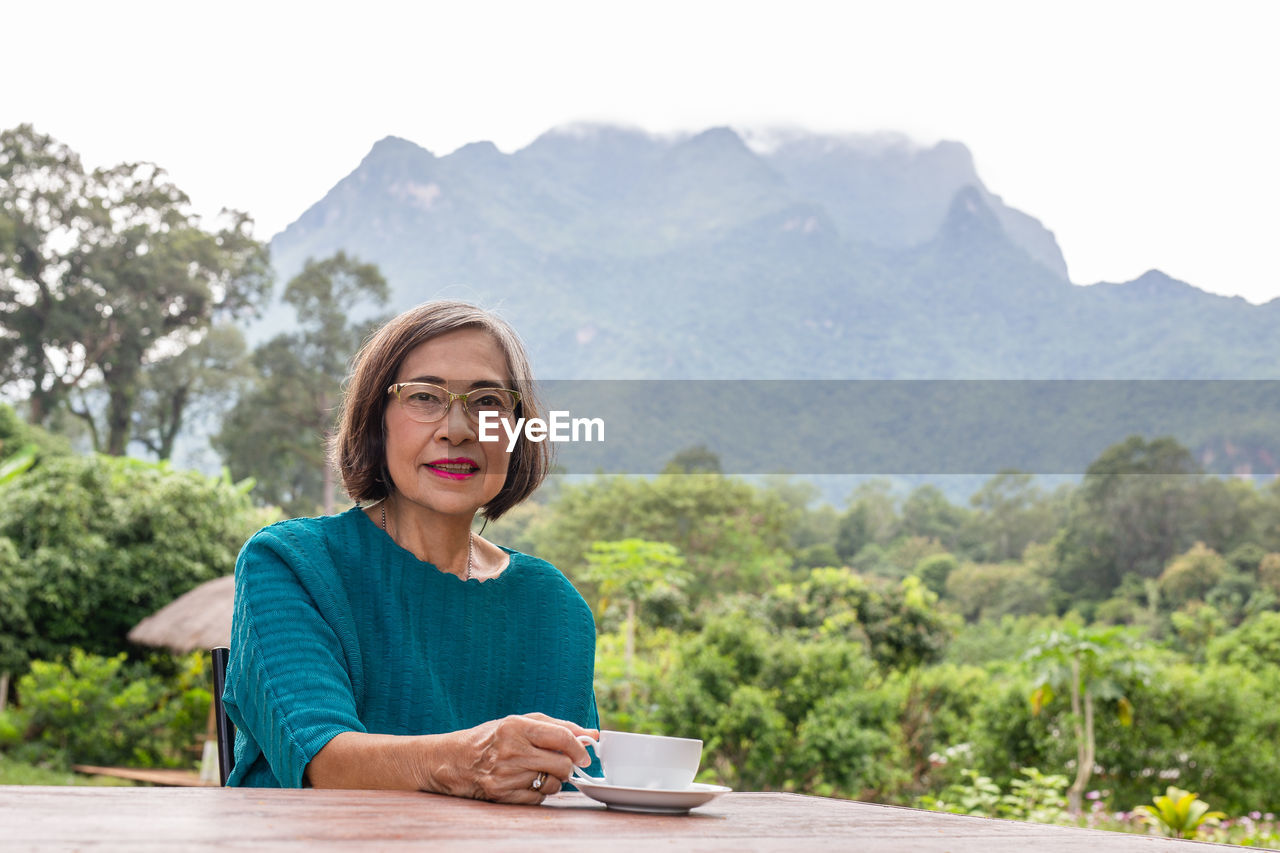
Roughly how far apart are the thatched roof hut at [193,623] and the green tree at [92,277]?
16483 millimetres

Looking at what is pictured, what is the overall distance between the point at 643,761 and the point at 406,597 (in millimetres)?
514

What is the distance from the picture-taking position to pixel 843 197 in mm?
63094

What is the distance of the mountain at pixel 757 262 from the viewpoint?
152 ft

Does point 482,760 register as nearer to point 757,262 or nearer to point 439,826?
point 439,826

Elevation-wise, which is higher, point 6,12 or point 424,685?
point 6,12

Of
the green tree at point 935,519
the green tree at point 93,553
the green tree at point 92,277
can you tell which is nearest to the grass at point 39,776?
the green tree at point 93,553

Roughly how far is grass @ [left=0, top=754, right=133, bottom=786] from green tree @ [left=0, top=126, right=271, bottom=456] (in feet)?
55.6

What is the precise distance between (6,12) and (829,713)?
3696cm

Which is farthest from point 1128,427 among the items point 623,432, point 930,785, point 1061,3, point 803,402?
point 930,785

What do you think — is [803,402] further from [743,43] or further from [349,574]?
[349,574]

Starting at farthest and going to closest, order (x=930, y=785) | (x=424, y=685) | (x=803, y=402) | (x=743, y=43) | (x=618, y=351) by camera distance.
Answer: (x=743, y=43) < (x=618, y=351) < (x=803, y=402) < (x=930, y=785) < (x=424, y=685)

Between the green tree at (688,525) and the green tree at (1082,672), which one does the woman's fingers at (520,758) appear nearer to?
the green tree at (1082,672)

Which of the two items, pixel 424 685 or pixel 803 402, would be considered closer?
pixel 424 685

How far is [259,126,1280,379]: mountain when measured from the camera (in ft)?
152
